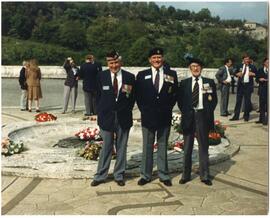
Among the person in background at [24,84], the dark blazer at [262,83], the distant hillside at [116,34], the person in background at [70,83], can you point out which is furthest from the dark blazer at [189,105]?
the distant hillside at [116,34]

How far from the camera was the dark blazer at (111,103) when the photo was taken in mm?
6613

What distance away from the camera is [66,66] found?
48.6 ft

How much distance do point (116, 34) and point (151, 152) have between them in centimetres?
3366

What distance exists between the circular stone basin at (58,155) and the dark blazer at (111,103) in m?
0.89

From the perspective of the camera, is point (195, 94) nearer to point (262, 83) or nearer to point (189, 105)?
point (189, 105)

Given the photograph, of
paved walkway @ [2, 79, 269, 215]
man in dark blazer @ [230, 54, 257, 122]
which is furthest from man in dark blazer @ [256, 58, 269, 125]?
paved walkway @ [2, 79, 269, 215]

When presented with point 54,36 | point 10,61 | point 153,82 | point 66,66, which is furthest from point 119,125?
point 54,36

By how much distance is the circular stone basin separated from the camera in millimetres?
7137

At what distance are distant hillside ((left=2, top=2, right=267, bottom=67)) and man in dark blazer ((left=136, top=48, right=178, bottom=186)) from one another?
24.0 metres

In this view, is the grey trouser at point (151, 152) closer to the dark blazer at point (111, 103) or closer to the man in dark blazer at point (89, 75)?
the dark blazer at point (111, 103)

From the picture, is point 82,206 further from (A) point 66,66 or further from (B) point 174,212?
(A) point 66,66

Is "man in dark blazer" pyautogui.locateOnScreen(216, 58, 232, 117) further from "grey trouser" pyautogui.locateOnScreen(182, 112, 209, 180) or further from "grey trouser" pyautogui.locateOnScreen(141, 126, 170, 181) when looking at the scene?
"grey trouser" pyautogui.locateOnScreen(141, 126, 170, 181)

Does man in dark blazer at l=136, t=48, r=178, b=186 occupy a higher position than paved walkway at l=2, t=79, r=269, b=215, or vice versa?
man in dark blazer at l=136, t=48, r=178, b=186

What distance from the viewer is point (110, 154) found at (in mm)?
6773
